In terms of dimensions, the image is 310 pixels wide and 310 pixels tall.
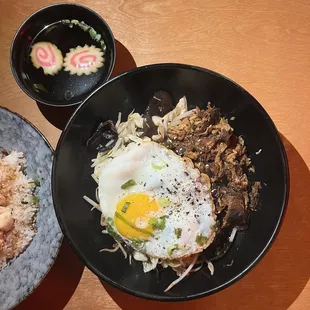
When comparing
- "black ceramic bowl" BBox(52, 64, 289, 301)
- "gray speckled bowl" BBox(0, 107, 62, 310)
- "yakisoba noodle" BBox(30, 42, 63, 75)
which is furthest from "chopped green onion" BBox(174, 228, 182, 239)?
"yakisoba noodle" BBox(30, 42, 63, 75)

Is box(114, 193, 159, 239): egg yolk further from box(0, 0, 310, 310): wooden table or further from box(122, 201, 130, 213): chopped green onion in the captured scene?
box(0, 0, 310, 310): wooden table

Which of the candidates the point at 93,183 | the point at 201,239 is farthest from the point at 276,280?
the point at 93,183

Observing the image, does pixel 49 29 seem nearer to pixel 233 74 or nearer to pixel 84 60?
pixel 84 60

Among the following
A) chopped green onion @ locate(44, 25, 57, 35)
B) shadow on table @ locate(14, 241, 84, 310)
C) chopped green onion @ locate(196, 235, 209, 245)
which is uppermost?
chopped green onion @ locate(44, 25, 57, 35)

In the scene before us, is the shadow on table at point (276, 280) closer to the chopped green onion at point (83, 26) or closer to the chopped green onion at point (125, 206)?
the chopped green onion at point (125, 206)

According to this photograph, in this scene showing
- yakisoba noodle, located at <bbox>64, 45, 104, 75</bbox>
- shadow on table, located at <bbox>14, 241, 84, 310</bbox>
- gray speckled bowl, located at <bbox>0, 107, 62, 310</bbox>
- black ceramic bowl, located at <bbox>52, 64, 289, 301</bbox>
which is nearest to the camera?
black ceramic bowl, located at <bbox>52, 64, 289, 301</bbox>

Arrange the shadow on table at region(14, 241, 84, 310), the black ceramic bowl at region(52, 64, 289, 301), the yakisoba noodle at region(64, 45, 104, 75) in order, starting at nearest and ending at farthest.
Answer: the black ceramic bowl at region(52, 64, 289, 301)
the shadow on table at region(14, 241, 84, 310)
the yakisoba noodle at region(64, 45, 104, 75)
